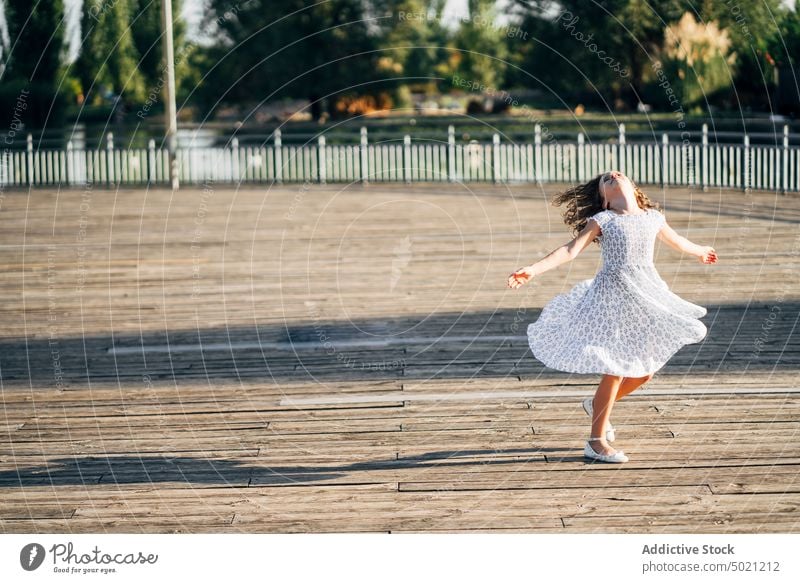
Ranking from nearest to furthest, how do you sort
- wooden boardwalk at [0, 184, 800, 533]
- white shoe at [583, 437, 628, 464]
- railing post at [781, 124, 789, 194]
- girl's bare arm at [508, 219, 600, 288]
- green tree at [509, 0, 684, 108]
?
wooden boardwalk at [0, 184, 800, 533], girl's bare arm at [508, 219, 600, 288], white shoe at [583, 437, 628, 464], railing post at [781, 124, 789, 194], green tree at [509, 0, 684, 108]

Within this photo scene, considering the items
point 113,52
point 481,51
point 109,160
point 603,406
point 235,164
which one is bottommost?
point 235,164

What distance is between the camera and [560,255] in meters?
6.21

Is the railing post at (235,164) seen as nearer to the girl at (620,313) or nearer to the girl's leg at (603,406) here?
the girl at (620,313)

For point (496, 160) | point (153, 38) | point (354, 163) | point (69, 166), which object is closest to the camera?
point (496, 160)

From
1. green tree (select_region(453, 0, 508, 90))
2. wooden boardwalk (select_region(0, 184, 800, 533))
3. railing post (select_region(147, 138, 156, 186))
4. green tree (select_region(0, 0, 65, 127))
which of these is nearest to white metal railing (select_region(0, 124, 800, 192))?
railing post (select_region(147, 138, 156, 186))

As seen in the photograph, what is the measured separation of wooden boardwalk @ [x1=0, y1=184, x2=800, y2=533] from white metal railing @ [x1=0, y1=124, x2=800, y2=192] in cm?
1119

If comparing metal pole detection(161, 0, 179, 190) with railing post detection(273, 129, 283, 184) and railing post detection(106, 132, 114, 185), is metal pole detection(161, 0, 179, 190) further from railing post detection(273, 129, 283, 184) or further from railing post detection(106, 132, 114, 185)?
railing post detection(273, 129, 283, 184)

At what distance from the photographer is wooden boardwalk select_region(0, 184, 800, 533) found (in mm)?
5773

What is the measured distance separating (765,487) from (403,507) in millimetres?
1770

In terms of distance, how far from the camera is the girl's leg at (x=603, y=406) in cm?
637

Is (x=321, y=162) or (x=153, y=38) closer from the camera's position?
(x=321, y=162)

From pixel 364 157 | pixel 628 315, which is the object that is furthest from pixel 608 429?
pixel 364 157

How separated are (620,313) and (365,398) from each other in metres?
2.28

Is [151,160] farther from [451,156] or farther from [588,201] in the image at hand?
[588,201]
